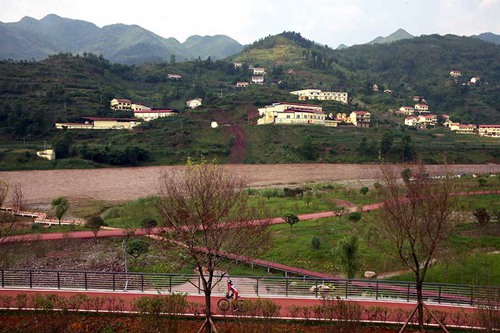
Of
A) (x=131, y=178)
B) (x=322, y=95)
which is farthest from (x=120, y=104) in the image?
(x=322, y=95)

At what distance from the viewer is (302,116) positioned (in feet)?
277

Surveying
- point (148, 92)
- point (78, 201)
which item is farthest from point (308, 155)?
point (148, 92)

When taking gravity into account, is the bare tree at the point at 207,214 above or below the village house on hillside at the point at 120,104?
below

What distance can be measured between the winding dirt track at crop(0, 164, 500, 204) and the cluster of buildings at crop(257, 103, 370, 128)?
1886 cm

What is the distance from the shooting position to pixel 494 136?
85375 millimetres

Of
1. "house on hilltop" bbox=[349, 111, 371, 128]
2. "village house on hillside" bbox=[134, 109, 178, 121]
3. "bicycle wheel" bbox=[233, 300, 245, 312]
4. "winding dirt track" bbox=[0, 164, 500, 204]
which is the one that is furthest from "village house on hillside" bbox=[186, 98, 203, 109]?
"bicycle wheel" bbox=[233, 300, 245, 312]

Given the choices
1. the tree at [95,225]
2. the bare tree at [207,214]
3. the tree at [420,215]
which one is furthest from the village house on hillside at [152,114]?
the tree at [420,215]

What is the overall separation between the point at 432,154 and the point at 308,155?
20.4 m

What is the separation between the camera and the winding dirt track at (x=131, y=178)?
146 feet

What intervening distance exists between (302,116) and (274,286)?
239 ft

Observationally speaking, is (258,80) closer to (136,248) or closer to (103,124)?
(103,124)

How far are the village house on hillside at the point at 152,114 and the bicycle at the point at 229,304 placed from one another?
7813 cm

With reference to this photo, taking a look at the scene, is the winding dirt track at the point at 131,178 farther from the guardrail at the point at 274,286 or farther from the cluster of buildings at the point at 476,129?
the guardrail at the point at 274,286

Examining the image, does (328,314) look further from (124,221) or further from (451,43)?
(451,43)
